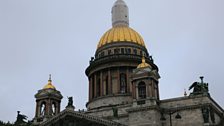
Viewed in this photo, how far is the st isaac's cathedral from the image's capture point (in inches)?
2078

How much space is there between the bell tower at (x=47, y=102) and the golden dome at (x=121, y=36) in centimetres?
1263

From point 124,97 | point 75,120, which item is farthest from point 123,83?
point 75,120

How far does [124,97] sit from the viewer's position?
64.4m

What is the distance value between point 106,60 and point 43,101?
1223 cm

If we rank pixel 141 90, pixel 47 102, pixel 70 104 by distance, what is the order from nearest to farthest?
pixel 141 90 → pixel 70 104 → pixel 47 102

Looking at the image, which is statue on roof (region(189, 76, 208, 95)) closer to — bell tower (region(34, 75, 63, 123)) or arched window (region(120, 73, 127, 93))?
arched window (region(120, 73, 127, 93))

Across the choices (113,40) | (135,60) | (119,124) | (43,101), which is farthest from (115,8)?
(119,124)

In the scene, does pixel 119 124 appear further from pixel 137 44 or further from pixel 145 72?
pixel 137 44

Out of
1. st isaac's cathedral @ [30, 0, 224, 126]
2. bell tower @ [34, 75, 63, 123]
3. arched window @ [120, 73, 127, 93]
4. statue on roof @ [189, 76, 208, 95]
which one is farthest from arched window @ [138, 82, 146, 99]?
bell tower @ [34, 75, 63, 123]

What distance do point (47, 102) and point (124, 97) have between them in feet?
38.9

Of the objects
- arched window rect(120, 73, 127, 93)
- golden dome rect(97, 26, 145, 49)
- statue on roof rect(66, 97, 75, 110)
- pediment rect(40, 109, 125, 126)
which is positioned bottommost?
pediment rect(40, 109, 125, 126)

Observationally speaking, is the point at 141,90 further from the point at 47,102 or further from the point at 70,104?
the point at 47,102

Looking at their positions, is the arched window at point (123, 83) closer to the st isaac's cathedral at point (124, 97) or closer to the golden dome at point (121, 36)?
the st isaac's cathedral at point (124, 97)

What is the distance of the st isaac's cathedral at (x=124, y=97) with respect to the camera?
5278cm
